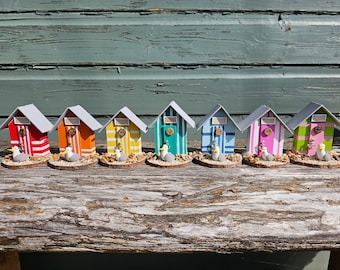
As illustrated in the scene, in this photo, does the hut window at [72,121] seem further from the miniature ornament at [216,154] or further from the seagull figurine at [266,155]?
the seagull figurine at [266,155]

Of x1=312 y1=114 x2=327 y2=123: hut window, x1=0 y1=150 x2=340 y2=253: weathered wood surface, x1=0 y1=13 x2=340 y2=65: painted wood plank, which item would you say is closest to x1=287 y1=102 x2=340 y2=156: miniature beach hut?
x1=312 y1=114 x2=327 y2=123: hut window

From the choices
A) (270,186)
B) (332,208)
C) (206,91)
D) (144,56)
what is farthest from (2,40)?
(332,208)

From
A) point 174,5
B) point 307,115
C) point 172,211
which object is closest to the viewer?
point 172,211

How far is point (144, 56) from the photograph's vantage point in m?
1.24

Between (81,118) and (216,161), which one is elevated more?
(81,118)

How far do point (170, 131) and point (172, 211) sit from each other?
0.33 meters

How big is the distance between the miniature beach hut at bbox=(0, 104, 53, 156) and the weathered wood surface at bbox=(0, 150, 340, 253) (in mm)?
129

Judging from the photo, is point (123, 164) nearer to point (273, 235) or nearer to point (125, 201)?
point (125, 201)

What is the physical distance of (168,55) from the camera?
1.24 m

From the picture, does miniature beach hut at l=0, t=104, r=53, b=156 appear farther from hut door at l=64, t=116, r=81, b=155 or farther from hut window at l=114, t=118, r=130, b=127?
hut window at l=114, t=118, r=130, b=127

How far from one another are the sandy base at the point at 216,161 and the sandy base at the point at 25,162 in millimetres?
528

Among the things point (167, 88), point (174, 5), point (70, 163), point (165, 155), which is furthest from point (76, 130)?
point (174, 5)

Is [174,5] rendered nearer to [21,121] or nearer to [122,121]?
[122,121]

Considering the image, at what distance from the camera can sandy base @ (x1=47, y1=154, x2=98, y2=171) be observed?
1.00m
